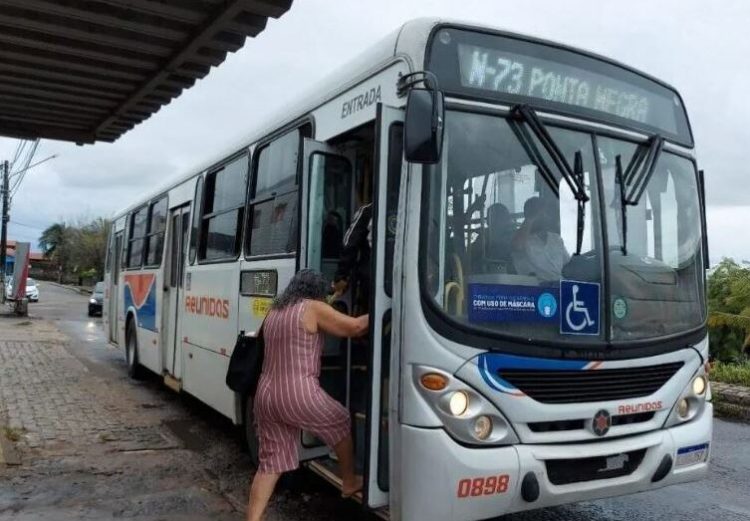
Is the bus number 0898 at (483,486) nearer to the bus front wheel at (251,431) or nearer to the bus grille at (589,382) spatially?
the bus grille at (589,382)

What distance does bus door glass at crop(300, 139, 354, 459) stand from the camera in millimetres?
4582

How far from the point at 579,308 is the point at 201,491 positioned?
3358mm

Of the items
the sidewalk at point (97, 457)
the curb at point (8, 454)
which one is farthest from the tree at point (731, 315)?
the curb at point (8, 454)

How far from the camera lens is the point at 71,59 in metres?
5.30

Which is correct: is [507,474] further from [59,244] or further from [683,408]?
[59,244]

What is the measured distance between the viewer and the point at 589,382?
13.1 ft

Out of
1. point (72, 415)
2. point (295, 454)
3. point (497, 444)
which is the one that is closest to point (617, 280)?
point (497, 444)

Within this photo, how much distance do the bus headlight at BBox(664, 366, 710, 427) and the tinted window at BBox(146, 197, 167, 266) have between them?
703 centimetres

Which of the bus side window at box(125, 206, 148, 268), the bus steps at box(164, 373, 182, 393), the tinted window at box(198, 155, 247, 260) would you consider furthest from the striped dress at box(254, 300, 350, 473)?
the bus side window at box(125, 206, 148, 268)

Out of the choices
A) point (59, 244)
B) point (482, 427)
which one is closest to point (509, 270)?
point (482, 427)

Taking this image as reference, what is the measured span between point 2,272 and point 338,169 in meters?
34.1

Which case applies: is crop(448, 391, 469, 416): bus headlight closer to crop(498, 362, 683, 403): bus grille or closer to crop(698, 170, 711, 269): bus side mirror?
crop(498, 362, 683, 403): bus grille

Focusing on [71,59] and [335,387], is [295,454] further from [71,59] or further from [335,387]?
[71,59]

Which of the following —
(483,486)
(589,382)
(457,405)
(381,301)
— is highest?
(381,301)
